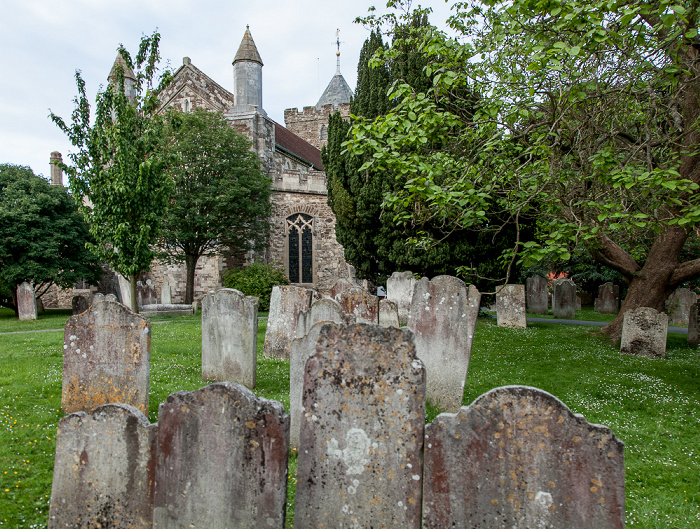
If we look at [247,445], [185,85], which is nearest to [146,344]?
[247,445]

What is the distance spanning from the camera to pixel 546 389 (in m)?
6.59

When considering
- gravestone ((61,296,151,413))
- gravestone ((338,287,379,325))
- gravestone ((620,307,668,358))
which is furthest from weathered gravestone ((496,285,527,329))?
gravestone ((61,296,151,413))

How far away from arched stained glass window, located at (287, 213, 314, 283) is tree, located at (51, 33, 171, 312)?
12.3 metres

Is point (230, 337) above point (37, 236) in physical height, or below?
below

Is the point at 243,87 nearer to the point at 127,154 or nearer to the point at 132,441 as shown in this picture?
the point at 127,154

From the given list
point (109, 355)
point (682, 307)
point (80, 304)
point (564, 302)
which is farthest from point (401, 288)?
point (109, 355)

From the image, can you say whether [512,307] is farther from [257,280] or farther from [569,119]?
[257,280]

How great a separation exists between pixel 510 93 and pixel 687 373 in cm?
500

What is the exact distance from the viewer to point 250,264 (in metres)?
21.9

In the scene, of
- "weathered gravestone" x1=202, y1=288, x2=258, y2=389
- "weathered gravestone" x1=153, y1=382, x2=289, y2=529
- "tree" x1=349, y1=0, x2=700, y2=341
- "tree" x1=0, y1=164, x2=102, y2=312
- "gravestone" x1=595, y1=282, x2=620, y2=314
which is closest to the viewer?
"weathered gravestone" x1=153, y1=382, x2=289, y2=529

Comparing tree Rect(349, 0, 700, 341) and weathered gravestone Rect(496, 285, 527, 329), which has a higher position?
tree Rect(349, 0, 700, 341)

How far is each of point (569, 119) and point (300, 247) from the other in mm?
17548

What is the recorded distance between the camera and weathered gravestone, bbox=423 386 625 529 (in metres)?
2.26

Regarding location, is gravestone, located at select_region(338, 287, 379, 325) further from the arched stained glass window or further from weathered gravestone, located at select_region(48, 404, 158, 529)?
the arched stained glass window
